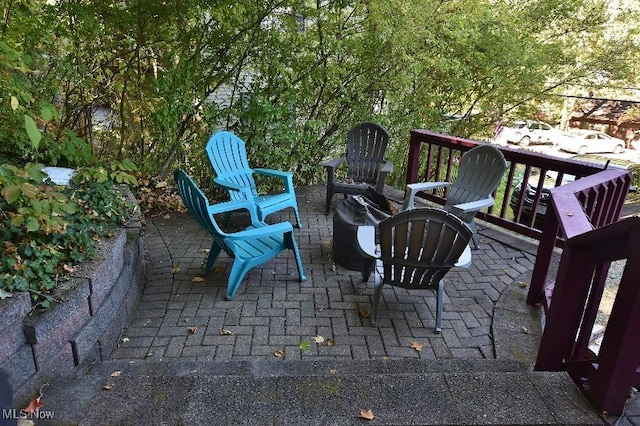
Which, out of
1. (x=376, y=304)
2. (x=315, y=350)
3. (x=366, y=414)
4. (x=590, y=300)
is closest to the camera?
(x=366, y=414)

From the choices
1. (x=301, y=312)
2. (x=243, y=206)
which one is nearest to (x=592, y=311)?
(x=301, y=312)

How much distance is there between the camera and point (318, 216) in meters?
4.53

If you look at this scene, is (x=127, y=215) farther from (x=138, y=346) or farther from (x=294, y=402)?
(x=294, y=402)

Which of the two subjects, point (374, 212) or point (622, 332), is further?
point (374, 212)

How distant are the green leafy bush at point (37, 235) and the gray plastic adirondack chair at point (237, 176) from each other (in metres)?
1.47

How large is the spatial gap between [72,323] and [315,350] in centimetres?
123

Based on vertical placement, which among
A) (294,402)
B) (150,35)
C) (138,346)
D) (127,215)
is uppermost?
(150,35)

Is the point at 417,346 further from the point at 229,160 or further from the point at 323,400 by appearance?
the point at 229,160

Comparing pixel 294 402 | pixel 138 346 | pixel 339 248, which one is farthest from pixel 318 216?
pixel 294 402

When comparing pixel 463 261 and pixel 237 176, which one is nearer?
pixel 463 261

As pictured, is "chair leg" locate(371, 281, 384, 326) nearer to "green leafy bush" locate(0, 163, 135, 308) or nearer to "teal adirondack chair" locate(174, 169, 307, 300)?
"teal adirondack chair" locate(174, 169, 307, 300)

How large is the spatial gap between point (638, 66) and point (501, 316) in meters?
6.70

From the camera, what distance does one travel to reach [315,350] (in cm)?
237

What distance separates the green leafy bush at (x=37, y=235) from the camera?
5.53ft
